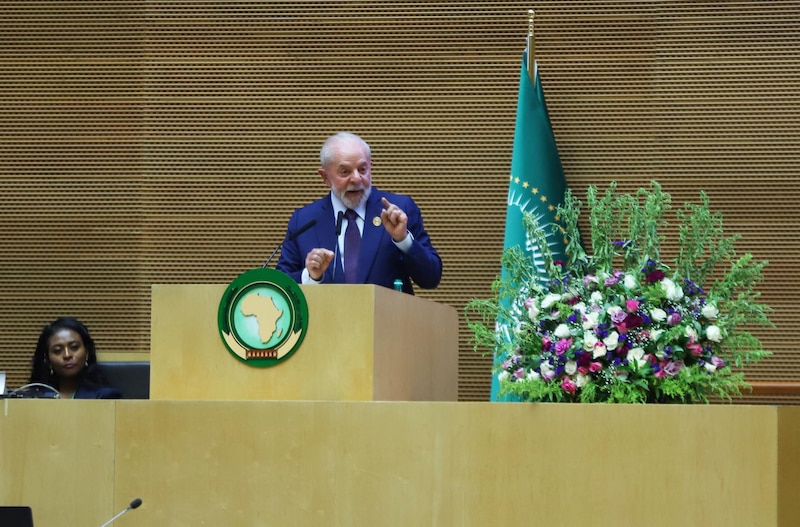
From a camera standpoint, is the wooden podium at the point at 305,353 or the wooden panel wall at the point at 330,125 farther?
the wooden panel wall at the point at 330,125

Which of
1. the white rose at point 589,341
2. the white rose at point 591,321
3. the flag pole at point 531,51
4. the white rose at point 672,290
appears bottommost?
the white rose at point 589,341

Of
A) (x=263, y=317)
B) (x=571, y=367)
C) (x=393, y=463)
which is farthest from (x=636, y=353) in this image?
(x=263, y=317)

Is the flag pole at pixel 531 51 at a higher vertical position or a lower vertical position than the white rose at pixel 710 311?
higher

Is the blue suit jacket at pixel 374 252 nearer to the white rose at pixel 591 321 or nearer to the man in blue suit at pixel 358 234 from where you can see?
the man in blue suit at pixel 358 234

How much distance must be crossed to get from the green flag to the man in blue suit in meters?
1.28

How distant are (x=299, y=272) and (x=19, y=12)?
9.54 ft

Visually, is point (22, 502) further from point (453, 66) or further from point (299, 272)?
point (453, 66)

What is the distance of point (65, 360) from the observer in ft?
15.8

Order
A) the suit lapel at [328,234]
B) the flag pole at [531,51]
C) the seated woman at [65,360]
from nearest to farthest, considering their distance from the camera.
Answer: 1. the suit lapel at [328,234]
2. the seated woman at [65,360]
3. the flag pole at [531,51]

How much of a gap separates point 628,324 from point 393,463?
718 mm

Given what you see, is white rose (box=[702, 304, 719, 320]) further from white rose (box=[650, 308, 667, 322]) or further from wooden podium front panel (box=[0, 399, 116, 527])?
wooden podium front panel (box=[0, 399, 116, 527])

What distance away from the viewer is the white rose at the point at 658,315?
3172 mm

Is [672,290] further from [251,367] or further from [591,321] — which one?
[251,367]

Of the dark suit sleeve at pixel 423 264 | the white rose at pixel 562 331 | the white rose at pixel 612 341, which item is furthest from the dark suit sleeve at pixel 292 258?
the white rose at pixel 612 341
